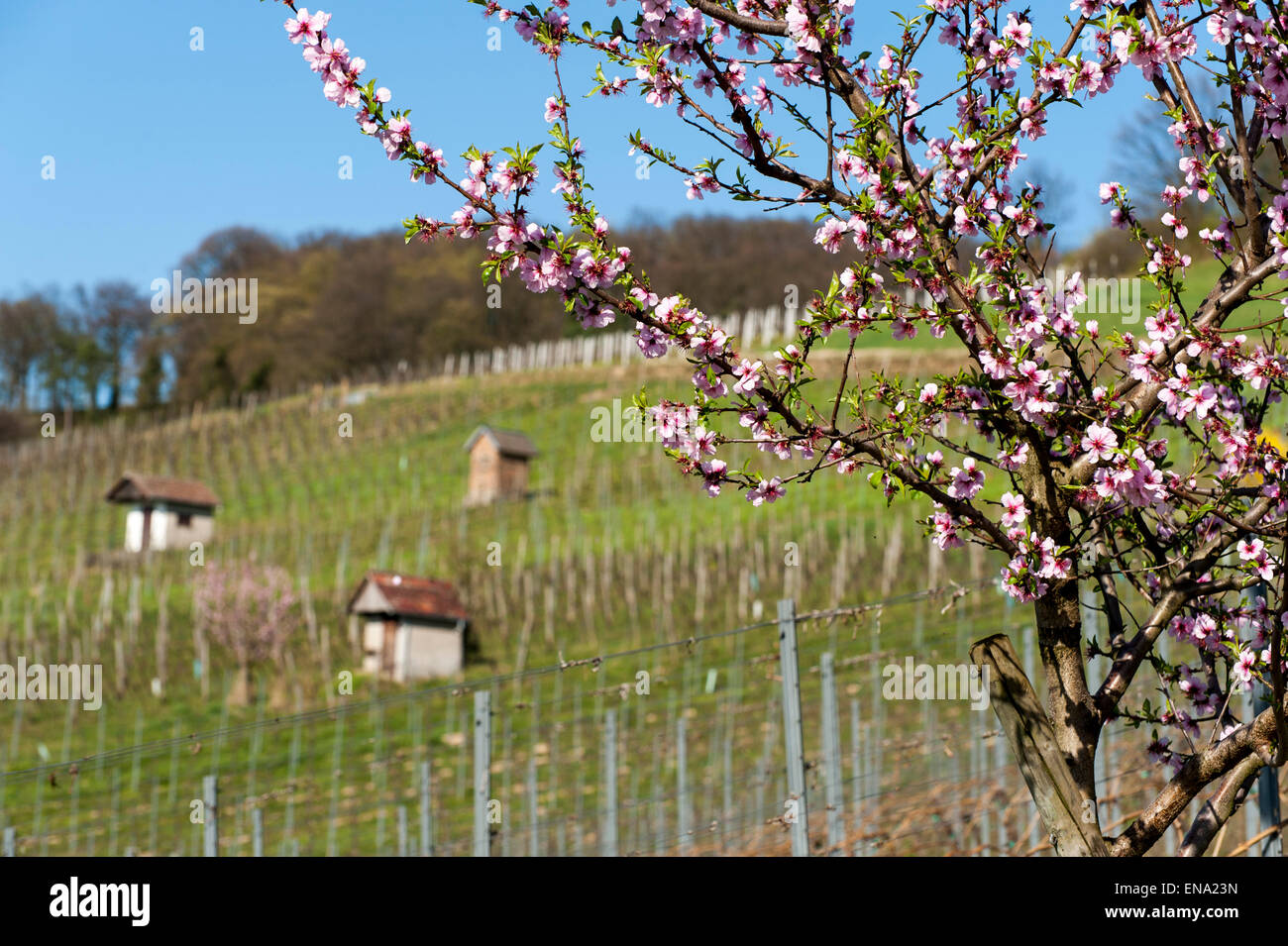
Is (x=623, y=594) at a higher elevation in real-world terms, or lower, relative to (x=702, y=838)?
higher

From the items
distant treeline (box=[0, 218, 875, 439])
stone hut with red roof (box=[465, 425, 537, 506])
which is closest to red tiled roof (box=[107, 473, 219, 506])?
stone hut with red roof (box=[465, 425, 537, 506])

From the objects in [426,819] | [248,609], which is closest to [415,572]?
[248,609]

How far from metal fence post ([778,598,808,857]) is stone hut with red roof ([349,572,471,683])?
89.5ft

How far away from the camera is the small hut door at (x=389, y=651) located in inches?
1318

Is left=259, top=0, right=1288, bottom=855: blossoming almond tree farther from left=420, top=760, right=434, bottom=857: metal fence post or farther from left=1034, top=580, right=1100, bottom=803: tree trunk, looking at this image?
left=420, top=760, right=434, bottom=857: metal fence post

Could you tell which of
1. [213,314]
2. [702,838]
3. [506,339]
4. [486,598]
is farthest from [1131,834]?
[213,314]

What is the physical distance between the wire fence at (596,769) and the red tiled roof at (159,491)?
18583 mm

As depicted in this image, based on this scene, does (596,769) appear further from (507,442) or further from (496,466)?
(507,442)

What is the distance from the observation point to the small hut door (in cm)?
3347

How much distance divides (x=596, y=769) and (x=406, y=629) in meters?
13.1

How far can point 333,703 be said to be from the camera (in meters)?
30.6

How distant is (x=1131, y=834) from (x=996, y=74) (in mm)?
3056

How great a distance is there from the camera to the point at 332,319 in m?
90.1

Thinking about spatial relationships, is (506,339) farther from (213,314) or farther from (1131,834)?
(1131,834)
